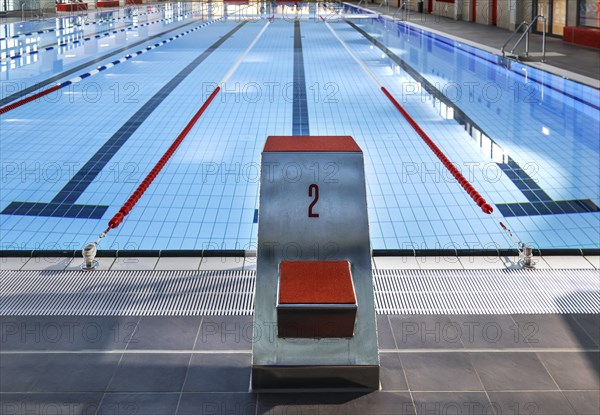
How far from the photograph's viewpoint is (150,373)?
176 cm

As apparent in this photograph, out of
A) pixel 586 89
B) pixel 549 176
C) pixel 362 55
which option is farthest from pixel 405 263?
pixel 362 55

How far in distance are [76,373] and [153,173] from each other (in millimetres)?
1833

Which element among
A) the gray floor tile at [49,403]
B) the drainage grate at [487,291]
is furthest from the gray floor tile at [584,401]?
the gray floor tile at [49,403]

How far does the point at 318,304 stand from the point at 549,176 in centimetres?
310

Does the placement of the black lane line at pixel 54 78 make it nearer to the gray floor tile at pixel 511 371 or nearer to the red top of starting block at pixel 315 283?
the red top of starting block at pixel 315 283

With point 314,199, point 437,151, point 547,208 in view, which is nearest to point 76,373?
point 314,199

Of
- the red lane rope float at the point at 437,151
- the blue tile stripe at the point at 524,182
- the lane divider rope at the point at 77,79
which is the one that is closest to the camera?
the red lane rope float at the point at 437,151

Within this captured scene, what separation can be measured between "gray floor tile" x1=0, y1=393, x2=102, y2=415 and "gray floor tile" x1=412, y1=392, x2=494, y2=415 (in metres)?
0.79

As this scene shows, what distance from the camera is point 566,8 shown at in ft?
35.8

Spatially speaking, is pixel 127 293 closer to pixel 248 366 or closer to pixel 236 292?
pixel 236 292

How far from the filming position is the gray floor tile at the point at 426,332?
1.90 metres

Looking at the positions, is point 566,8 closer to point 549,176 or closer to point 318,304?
point 549,176

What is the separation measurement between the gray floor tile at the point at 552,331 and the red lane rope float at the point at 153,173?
157 centimetres

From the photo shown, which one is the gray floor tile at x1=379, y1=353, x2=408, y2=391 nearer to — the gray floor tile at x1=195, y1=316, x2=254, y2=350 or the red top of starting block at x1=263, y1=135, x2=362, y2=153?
the gray floor tile at x1=195, y1=316, x2=254, y2=350
